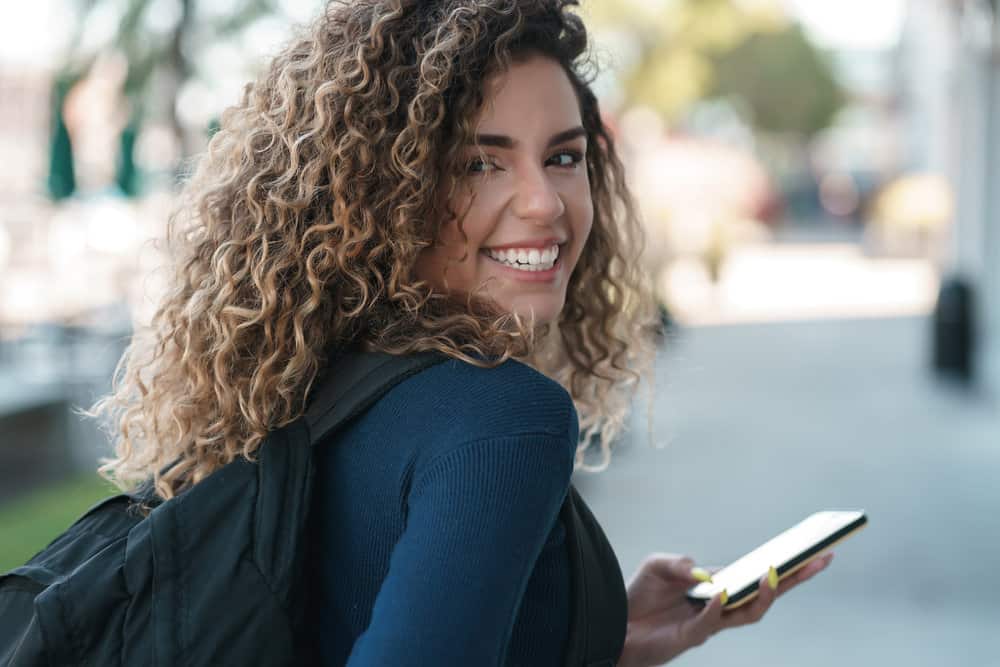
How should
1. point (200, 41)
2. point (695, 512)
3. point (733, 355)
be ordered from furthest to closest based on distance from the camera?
point (733, 355) → point (200, 41) → point (695, 512)

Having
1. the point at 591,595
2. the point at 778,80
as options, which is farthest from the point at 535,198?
the point at 778,80

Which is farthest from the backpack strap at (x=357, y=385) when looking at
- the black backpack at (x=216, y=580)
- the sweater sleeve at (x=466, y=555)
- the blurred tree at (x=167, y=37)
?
the blurred tree at (x=167, y=37)

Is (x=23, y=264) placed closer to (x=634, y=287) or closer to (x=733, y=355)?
(x=733, y=355)

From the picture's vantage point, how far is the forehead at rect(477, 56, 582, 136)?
5.54 ft

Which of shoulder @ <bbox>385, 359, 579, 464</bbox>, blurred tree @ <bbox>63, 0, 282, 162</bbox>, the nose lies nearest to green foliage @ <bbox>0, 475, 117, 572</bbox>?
blurred tree @ <bbox>63, 0, 282, 162</bbox>

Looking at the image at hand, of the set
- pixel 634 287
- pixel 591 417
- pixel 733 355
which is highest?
pixel 634 287

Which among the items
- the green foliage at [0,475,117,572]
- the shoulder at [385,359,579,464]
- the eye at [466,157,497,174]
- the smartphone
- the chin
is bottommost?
the green foliage at [0,475,117,572]

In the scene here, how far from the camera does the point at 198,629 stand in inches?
53.8

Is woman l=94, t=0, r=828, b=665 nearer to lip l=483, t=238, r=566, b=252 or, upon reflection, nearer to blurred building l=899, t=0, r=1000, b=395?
lip l=483, t=238, r=566, b=252

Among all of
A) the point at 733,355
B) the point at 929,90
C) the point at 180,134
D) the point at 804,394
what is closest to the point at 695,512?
the point at 804,394

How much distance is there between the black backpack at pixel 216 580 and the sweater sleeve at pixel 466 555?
16 centimetres

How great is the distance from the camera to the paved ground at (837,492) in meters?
5.32

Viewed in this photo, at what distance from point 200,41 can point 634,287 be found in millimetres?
8526

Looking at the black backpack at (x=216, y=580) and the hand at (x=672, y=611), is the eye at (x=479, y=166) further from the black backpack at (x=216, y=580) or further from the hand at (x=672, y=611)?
the hand at (x=672, y=611)
